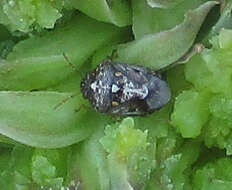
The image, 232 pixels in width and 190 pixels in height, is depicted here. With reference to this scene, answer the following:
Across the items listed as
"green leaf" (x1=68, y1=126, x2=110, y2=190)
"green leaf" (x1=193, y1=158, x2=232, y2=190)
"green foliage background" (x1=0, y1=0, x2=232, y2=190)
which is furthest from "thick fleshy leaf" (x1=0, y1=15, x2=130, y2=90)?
"green leaf" (x1=193, y1=158, x2=232, y2=190)

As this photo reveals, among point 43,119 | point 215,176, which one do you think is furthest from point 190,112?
point 43,119

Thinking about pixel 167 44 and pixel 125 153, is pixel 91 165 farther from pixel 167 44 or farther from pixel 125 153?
pixel 167 44

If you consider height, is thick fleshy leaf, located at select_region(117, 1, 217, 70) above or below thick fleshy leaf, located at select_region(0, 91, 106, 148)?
above

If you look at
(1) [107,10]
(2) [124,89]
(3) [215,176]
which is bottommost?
(3) [215,176]

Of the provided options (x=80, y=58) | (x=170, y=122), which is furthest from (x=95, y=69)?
(x=170, y=122)

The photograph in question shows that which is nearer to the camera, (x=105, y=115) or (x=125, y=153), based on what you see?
(x=125, y=153)

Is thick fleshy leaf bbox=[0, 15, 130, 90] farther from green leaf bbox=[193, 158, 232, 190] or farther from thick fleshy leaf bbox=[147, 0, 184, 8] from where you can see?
green leaf bbox=[193, 158, 232, 190]

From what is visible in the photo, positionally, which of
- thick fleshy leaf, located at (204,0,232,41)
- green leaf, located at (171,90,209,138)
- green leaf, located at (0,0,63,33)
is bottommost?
green leaf, located at (171,90,209,138)
